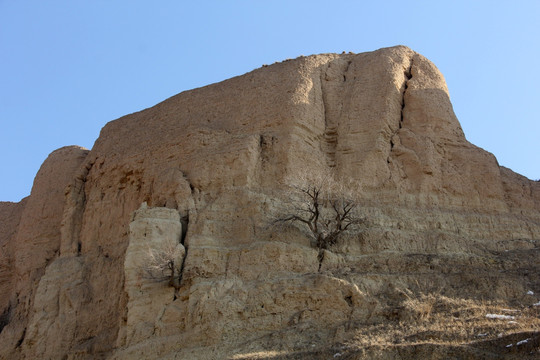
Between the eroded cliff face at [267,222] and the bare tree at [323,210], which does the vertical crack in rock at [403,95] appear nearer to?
the eroded cliff face at [267,222]

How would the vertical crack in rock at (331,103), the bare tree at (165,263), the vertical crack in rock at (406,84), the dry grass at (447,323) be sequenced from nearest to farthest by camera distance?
the dry grass at (447,323)
the bare tree at (165,263)
the vertical crack in rock at (331,103)
the vertical crack in rock at (406,84)

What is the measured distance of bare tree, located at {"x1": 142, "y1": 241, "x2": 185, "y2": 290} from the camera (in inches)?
833

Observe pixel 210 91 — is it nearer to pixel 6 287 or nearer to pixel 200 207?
pixel 200 207

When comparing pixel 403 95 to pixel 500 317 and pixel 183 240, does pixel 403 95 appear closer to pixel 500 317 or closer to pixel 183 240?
pixel 183 240

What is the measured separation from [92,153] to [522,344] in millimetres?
20295

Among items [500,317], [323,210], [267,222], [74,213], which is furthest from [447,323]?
[74,213]

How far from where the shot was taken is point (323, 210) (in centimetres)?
2280

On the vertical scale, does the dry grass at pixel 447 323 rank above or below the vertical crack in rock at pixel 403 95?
below

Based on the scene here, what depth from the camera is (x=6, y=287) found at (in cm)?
3103

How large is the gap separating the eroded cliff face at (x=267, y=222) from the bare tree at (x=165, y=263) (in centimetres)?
26

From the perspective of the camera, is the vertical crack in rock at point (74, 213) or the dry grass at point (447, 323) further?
the vertical crack in rock at point (74, 213)

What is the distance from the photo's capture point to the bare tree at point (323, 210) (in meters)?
21.4

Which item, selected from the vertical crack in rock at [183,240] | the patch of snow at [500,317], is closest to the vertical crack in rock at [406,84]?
the vertical crack in rock at [183,240]

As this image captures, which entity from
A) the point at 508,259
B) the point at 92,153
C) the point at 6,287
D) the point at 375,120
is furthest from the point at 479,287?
the point at 6,287
